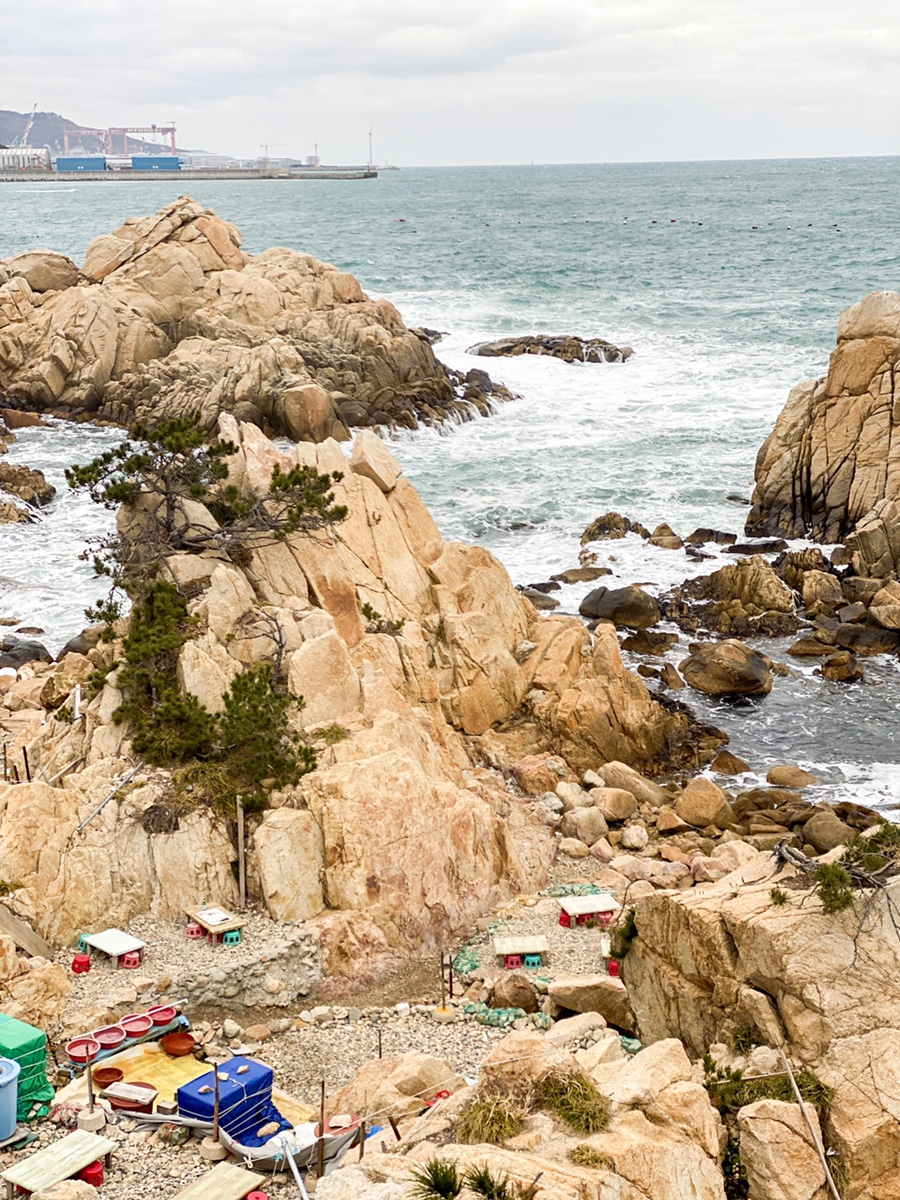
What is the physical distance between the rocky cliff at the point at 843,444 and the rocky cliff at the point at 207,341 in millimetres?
17327

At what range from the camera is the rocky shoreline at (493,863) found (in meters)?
11.1

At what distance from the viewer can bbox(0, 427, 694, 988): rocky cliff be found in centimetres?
1861

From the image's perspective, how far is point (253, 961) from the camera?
1748 centimetres

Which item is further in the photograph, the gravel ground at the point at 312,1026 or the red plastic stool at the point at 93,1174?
the gravel ground at the point at 312,1026

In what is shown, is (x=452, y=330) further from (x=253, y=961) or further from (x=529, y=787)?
(x=253, y=961)

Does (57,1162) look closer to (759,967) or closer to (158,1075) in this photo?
(158,1075)

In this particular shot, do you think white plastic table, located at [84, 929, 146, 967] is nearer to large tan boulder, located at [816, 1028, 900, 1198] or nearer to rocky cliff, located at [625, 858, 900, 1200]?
rocky cliff, located at [625, 858, 900, 1200]

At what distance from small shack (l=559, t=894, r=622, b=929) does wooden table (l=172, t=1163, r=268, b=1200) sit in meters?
8.15

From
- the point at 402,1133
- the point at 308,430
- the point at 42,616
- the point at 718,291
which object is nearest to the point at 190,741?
the point at 402,1133

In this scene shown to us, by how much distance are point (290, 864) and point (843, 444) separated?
2635cm

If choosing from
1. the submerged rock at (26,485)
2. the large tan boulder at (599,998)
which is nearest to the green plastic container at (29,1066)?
the large tan boulder at (599,998)

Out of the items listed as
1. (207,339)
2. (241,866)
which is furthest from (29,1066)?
(207,339)

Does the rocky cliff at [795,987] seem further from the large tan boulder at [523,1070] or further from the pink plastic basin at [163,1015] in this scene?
the pink plastic basin at [163,1015]

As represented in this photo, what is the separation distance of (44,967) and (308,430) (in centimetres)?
3451
